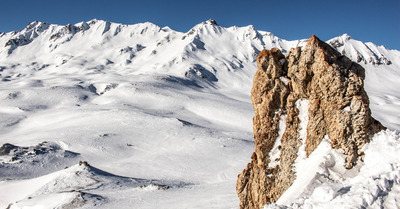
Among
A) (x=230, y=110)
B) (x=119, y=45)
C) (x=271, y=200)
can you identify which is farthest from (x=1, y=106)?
(x=119, y=45)

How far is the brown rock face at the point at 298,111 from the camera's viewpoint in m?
9.64

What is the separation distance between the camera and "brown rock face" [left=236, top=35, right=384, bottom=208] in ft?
31.6

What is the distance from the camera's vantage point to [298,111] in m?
11.2

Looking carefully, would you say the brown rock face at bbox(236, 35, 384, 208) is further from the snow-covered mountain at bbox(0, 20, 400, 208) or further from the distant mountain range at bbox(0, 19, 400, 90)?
the distant mountain range at bbox(0, 19, 400, 90)

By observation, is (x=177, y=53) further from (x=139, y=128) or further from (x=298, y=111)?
(x=298, y=111)

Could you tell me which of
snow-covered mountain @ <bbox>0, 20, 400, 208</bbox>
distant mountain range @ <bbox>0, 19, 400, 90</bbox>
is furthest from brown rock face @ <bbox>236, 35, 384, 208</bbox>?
distant mountain range @ <bbox>0, 19, 400, 90</bbox>

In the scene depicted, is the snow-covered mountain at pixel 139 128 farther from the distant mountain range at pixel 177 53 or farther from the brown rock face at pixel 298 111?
the brown rock face at pixel 298 111

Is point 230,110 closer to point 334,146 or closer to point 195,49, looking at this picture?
point 334,146

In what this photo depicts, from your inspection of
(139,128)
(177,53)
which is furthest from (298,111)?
(177,53)

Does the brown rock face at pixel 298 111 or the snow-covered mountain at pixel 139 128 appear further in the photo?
the snow-covered mountain at pixel 139 128

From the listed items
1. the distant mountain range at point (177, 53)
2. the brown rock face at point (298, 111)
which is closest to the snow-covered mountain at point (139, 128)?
the distant mountain range at point (177, 53)

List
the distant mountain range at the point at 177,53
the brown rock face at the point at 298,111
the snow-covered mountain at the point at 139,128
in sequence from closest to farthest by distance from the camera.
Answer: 1. the brown rock face at the point at 298,111
2. the snow-covered mountain at the point at 139,128
3. the distant mountain range at the point at 177,53

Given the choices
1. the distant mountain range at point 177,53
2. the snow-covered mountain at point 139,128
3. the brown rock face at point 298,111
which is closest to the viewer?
the brown rock face at point 298,111

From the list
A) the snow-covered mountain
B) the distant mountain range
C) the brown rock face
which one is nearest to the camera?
the brown rock face
